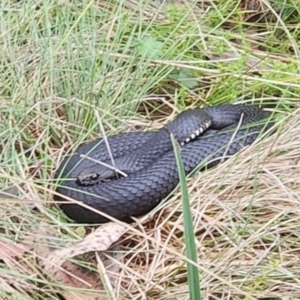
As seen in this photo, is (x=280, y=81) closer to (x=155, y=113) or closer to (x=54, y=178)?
(x=155, y=113)

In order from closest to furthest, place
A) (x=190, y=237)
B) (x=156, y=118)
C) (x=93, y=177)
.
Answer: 1. (x=190, y=237)
2. (x=93, y=177)
3. (x=156, y=118)

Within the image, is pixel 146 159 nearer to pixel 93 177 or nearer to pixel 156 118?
pixel 93 177

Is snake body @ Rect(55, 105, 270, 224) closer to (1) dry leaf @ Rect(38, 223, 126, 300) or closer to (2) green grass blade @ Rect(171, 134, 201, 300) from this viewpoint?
(1) dry leaf @ Rect(38, 223, 126, 300)

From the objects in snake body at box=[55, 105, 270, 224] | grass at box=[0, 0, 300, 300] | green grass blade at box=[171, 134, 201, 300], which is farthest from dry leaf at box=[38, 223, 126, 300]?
green grass blade at box=[171, 134, 201, 300]

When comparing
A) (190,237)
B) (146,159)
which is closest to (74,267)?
(146,159)

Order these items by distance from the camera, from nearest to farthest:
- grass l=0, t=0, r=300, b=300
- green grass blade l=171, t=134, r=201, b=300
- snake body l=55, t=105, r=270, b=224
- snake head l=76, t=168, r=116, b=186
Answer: green grass blade l=171, t=134, r=201, b=300 → grass l=0, t=0, r=300, b=300 → snake body l=55, t=105, r=270, b=224 → snake head l=76, t=168, r=116, b=186

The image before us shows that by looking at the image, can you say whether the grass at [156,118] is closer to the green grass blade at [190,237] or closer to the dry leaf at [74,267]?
the dry leaf at [74,267]
